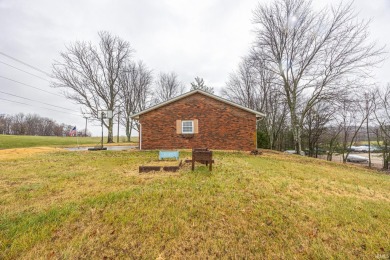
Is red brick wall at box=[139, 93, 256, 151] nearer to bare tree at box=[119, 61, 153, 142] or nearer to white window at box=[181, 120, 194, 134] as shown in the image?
white window at box=[181, 120, 194, 134]

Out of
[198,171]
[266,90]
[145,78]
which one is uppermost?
[145,78]

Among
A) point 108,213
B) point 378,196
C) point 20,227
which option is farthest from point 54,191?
point 378,196

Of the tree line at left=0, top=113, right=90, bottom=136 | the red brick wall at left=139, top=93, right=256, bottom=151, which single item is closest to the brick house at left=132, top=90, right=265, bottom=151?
the red brick wall at left=139, top=93, right=256, bottom=151

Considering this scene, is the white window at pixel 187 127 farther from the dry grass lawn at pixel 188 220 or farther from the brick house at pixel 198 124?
the dry grass lawn at pixel 188 220

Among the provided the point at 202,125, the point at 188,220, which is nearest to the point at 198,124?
the point at 202,125

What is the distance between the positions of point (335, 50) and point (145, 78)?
29.6 m

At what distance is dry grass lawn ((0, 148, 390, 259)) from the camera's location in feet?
8.82

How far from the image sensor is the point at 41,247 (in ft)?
8.71

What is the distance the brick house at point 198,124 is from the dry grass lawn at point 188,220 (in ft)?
28.4

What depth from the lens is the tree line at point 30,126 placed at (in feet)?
208

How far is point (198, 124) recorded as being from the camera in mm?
14156

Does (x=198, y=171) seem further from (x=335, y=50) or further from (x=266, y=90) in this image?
(x=266, y=90)

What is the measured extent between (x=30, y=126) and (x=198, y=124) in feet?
257

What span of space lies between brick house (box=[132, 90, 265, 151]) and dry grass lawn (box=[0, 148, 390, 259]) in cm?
864
